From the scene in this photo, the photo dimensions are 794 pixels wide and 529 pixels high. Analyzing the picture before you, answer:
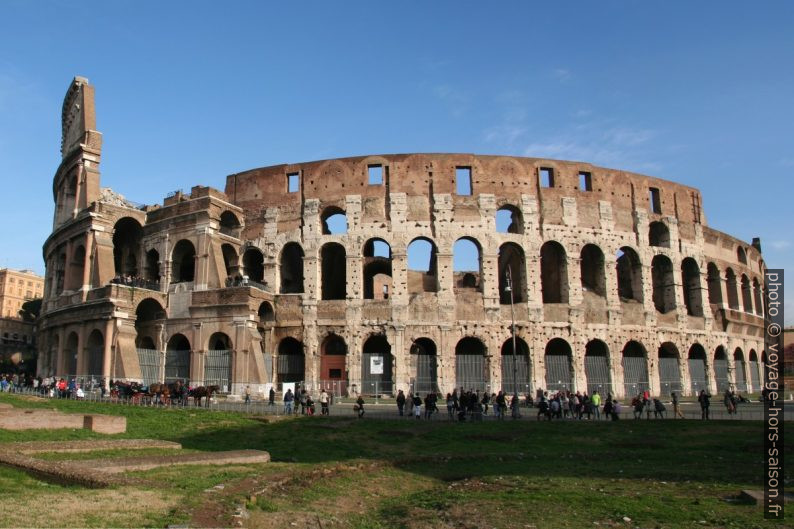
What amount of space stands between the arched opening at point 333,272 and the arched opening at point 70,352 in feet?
44.1

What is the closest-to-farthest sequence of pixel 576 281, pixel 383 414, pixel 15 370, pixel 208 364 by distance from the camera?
pixel 383 414 → pixel 208 364 → pixel 576 281 → pixel 15 370

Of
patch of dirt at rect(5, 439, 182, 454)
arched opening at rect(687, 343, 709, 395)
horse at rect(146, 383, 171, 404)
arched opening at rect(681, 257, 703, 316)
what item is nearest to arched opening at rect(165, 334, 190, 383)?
horse at rect(146, 383, 171, 404)

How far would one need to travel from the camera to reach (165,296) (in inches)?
1350

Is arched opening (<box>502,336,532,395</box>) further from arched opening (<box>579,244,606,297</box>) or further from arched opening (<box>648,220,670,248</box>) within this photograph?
arched opening (<box>648,220,670,248</box>)

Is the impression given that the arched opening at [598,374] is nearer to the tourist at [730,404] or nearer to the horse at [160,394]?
the tourist at [730,404]

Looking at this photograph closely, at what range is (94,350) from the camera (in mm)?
33562

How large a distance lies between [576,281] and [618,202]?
5.76 meters

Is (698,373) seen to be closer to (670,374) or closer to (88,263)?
(670,374)

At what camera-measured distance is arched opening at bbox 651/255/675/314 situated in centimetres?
3759

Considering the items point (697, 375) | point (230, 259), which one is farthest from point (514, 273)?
point (230, 259)

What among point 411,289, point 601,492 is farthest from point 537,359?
point 601,492

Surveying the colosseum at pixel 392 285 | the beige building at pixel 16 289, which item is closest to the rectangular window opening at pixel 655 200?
the colosseum at pixel 392 285

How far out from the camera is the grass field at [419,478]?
9.01 meters

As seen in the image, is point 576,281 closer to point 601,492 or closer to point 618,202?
point 618,202
